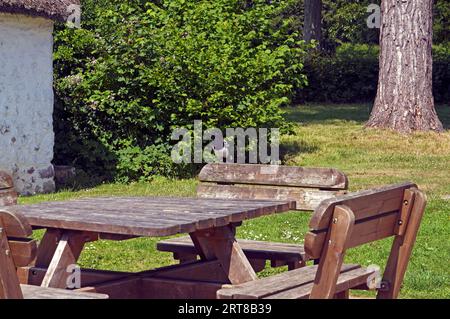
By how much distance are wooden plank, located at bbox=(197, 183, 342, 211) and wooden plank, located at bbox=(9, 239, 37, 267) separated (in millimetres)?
2436

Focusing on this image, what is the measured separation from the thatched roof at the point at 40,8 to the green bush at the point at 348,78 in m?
15.1

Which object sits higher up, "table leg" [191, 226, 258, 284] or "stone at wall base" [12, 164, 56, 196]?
"table leg" [191, 226, 258, 284]

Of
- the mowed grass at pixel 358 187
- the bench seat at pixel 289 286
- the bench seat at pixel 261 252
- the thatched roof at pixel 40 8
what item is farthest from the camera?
the thatched roof at pixel 40 8

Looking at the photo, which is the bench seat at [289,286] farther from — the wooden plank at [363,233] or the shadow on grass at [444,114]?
the shadow on grass at [444,114]

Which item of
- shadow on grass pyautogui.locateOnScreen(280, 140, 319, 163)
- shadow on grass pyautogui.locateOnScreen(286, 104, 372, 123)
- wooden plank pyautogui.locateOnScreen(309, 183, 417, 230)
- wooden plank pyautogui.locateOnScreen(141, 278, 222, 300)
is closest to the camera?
wooden plank pyautogui.locateOnScreen(309, 183, 417, 230)

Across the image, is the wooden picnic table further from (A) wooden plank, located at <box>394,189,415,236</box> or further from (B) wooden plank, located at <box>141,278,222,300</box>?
(A) wooden plank, located at <box>394,189,415,236</box>

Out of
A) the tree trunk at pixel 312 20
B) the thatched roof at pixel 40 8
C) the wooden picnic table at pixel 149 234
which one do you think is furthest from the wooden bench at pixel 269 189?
the tree trunk at pixel 312 20

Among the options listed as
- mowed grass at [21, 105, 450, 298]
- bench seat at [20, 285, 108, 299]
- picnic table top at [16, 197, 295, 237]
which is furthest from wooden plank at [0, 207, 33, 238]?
mowed grass at [21, 105, 450, 298]

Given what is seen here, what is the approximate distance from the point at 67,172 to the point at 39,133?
2.75ft

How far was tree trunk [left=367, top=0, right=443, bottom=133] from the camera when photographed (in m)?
17.9

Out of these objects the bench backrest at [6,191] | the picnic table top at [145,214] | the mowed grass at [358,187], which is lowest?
the mowed grass at [358,187]

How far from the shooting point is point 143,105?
46.9ft

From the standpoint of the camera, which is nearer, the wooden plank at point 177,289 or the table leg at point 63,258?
the table leg at point 63,258

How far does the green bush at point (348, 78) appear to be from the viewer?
27438mm
